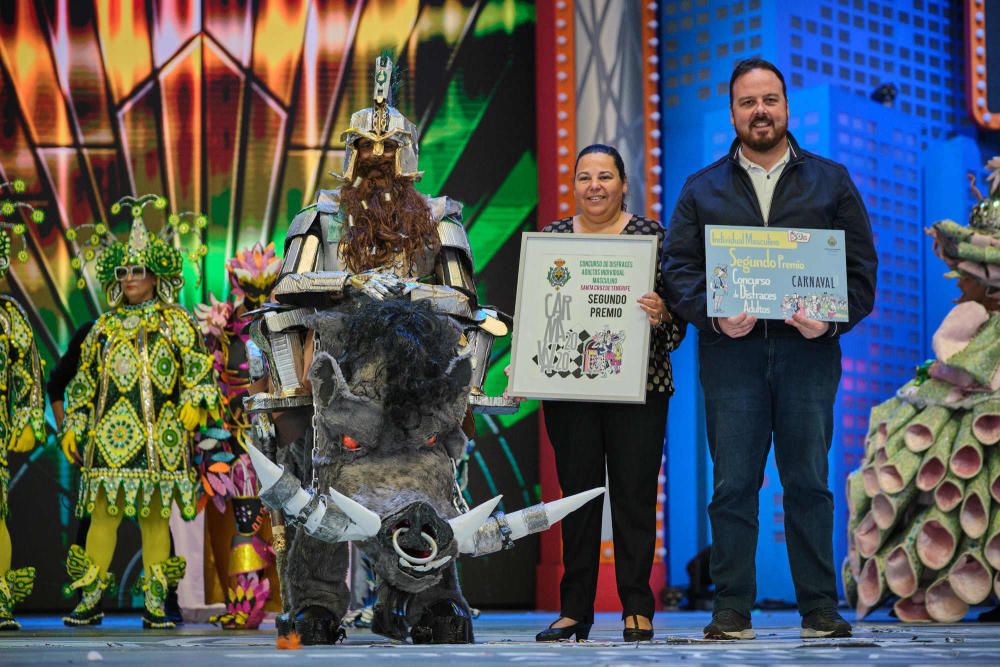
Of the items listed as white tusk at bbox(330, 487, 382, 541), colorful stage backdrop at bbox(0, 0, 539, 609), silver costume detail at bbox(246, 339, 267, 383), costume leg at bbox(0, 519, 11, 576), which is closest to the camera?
white tusk at bbox(330, 487, 382, 541)

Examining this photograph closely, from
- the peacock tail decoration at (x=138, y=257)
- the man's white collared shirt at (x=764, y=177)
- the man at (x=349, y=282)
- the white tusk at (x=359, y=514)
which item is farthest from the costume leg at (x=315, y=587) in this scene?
the peacock tail decoration at (x=138, y=257)

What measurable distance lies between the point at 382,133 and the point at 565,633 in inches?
65.1

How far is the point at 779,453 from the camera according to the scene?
4352 mm

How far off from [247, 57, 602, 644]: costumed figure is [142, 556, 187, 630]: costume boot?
82.3 inches

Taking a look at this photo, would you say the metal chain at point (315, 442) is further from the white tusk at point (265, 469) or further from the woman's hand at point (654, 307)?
the woman's hand at point (654, 307)

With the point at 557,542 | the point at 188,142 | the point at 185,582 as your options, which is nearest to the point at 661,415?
the point at 557,542

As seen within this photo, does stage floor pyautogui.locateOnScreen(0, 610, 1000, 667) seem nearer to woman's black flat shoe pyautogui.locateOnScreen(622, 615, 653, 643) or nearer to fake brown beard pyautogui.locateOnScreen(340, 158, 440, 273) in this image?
woman's black flat shoe pyautogui.locateOnScreen(622, 615, 653, 643)

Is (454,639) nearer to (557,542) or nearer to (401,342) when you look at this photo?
(401,342)

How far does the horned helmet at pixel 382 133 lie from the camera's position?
448cm

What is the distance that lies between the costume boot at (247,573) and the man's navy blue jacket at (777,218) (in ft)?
8.70

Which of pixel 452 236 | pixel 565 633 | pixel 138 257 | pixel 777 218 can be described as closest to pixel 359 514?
pixel 565 633

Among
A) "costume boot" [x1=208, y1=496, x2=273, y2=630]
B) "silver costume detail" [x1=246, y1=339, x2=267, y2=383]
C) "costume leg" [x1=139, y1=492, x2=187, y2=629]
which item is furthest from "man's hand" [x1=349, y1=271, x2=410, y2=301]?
"costume leg" [x1=139, y1=492, x2=187, y2=629]

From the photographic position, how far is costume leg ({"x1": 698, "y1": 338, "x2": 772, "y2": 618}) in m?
4.28

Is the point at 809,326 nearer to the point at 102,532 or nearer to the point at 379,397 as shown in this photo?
the point at 379,397
